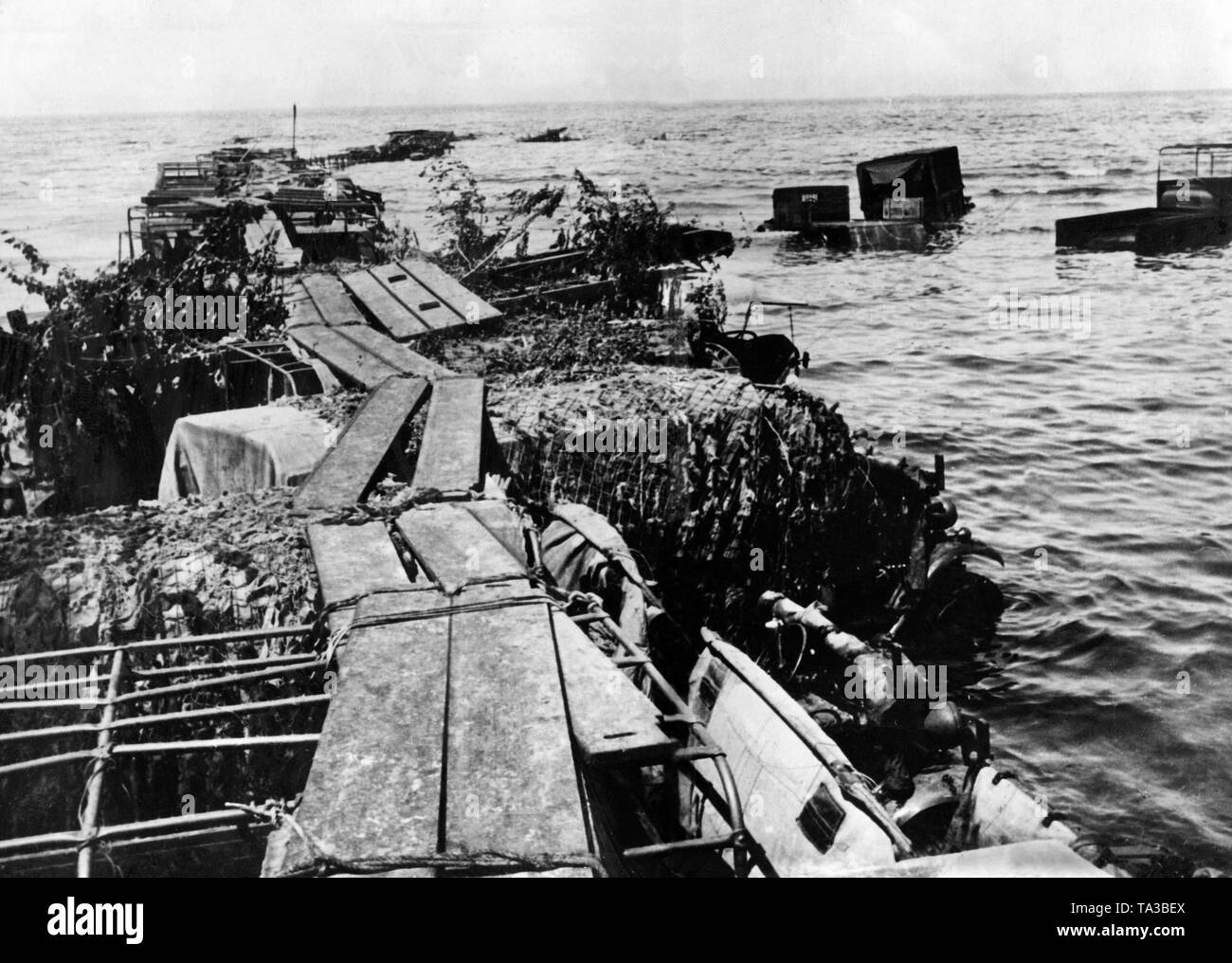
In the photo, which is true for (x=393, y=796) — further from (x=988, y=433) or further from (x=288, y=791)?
(x=988, y=433)

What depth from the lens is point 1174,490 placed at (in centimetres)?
1293

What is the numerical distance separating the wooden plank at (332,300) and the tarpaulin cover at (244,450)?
2.58 meters

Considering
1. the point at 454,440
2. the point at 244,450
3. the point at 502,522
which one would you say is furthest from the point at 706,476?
the point at 244,450

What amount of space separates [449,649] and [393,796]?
89cm

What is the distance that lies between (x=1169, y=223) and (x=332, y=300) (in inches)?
612

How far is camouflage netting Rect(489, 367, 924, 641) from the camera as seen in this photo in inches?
321

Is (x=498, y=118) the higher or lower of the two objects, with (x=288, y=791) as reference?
higher

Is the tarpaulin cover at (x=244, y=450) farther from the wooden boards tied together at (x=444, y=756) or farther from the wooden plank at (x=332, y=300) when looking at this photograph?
the wooden boards tied together at (x=444, y=756)

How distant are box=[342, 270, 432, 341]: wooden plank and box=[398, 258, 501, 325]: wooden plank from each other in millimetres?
389

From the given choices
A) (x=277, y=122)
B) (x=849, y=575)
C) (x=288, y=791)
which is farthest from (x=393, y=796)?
(x=277, y=122)

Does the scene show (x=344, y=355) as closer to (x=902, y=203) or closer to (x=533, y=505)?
(x=533, y=505)

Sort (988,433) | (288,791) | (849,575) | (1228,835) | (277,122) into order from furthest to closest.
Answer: (277,122), (988,433), (849,575), (1228,835), (288,791)

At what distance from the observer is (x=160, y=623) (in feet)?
17.1

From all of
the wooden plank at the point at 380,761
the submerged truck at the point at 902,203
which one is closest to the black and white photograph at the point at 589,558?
the wooden plank at the point at 380,761
